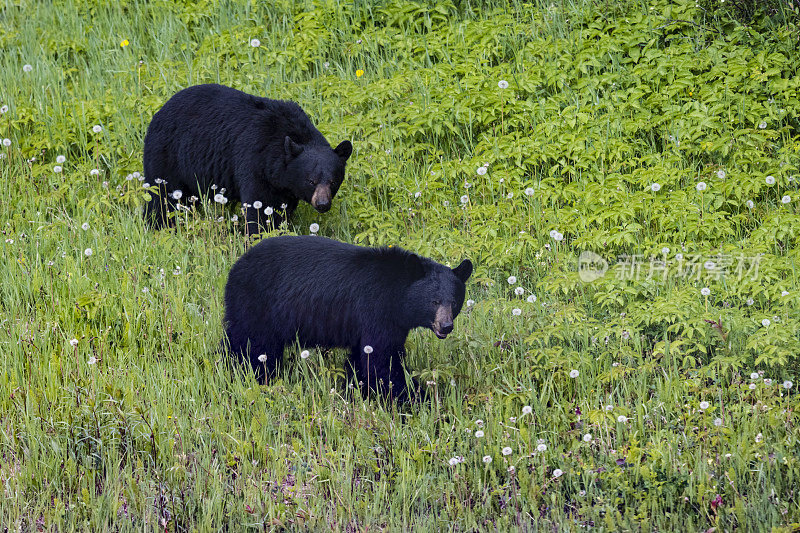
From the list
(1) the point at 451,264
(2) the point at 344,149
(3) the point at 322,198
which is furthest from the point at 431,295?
(2) the point at 344,149

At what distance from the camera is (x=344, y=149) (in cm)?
692

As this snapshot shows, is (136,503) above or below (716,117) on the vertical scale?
below

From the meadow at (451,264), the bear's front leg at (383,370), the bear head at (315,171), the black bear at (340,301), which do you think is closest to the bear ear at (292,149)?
the bear head at (315,171)

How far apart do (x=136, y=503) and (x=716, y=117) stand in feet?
16.9

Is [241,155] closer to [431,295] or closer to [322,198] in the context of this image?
[322,198]

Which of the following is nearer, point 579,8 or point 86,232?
point 86,232

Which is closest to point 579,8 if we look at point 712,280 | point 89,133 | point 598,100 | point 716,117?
point 598,100

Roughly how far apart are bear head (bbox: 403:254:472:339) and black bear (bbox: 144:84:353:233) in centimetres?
220

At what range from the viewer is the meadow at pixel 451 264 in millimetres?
4219

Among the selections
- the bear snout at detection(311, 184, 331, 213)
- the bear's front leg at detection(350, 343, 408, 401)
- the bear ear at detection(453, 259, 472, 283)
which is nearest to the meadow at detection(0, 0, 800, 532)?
the bear's front leg at detection(350, 343, 408, 401)

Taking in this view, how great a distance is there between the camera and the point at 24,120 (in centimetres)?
821

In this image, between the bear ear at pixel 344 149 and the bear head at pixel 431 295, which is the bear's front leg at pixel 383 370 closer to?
the bear head at pixel 431 295

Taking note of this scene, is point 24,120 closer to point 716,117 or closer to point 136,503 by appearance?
point 136,503

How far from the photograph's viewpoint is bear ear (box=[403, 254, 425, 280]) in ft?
15.3
